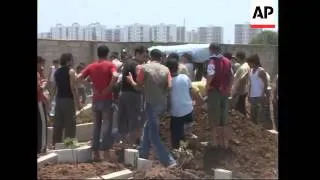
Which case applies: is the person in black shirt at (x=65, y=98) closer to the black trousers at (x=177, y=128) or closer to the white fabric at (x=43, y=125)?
the white fabric at (x=43, y=125)

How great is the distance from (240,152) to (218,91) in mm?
946

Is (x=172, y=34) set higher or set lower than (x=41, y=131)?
higher

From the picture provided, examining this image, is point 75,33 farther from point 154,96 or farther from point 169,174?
point 169,174

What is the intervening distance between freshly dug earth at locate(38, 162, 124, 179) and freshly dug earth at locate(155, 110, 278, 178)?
97cm

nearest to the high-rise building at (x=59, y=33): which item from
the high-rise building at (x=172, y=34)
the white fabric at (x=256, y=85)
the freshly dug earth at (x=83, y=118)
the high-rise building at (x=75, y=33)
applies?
the high-rise building at (x=75, y=33)

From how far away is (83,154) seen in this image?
695cm

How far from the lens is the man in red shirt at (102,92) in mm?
6965

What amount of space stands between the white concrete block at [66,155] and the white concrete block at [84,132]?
7.79 feet

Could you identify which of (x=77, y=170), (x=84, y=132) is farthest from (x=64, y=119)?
(x=77, y=170)

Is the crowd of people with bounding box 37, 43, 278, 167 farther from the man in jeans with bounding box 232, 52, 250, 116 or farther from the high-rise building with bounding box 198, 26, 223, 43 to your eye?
the high-rise building with bounding box 198, 26, 223, 43
